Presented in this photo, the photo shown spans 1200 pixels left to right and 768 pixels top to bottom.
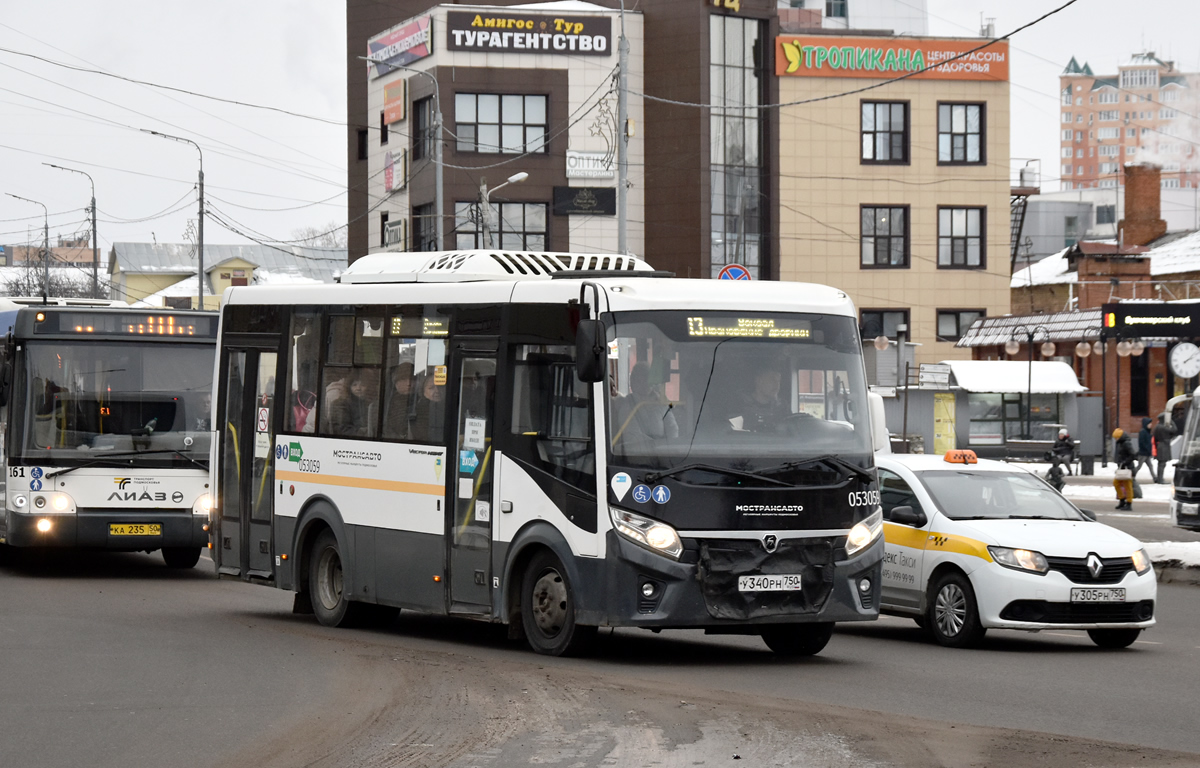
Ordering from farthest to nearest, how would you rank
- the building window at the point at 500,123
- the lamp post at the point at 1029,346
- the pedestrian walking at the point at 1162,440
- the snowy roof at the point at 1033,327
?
the snowy roof at the point at 1033,327 < the building window at the point at 500,123 < the lamp post at the point at 1029,346 < the pedestrian walking at the point at 1162,440

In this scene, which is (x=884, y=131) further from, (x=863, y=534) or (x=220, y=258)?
(x=220, y=258)

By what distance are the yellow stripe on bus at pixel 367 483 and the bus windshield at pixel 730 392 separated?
7.23 ft

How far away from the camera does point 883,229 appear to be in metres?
64.3

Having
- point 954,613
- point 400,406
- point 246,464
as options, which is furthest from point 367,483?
point 954,613

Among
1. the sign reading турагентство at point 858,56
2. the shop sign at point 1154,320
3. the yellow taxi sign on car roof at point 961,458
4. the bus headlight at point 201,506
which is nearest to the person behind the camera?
the yellow taxi sign on car roof at point 961,458

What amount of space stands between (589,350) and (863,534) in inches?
95.6

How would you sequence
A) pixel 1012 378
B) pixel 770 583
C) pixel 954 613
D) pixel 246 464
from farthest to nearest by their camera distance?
pixel 1012 378, pixel 246 464, pixel 954 613, pixel 770 583

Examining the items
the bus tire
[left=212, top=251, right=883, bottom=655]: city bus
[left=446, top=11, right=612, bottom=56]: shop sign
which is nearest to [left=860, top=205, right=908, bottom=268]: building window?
[left=446, top=11, right=612, bottom=56]: shop sign

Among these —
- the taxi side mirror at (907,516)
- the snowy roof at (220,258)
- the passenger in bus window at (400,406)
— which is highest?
the snowy roof at (220,258)

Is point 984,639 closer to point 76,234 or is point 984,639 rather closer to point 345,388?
point 345,388

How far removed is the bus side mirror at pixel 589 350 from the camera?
11359 mm

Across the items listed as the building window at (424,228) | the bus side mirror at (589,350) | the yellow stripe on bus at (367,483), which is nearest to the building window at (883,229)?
the building window at (424,228)

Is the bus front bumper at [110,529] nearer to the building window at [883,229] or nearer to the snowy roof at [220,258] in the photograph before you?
the building window at [883,229]

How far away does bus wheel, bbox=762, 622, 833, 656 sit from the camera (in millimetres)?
12586
